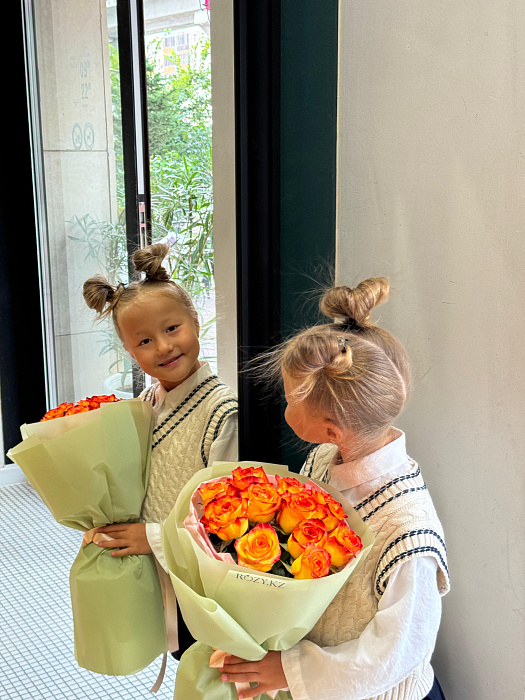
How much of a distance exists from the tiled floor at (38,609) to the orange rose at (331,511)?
0.49 m

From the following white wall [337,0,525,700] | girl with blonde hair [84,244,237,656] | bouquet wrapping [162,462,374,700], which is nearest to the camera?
bouquet wrapping [162,462,374,700]

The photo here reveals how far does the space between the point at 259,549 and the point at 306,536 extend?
6 centimetres

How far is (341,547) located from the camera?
79 cm

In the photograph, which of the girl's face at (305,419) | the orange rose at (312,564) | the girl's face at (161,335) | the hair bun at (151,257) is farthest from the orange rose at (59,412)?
the orange rose at (312,564)

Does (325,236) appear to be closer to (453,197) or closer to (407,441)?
(453,197)

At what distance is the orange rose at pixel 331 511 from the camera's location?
82 cm

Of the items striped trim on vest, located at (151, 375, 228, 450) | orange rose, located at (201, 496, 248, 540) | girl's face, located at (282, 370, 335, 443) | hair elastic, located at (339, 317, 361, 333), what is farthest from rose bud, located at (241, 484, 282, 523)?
striped trim on vest, located at (151, 375, 228, 450)

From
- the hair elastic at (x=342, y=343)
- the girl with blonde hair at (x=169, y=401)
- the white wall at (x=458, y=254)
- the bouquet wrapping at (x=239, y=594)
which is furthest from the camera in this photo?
Answer: the girl with blonde hair at (x=169, y=401)

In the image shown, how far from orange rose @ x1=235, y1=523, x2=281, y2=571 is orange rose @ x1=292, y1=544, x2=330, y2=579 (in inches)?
1.0

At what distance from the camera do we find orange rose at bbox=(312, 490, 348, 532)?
816 mm

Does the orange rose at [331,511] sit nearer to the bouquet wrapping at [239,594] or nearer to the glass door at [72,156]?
the bouquet wrapping at [239,594]

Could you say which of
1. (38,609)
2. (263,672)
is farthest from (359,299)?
(38,609)

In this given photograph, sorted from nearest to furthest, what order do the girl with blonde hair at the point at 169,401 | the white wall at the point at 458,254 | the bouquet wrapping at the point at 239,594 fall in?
the bouquet wrapping at the point at 239,594, the white wall at the point at 458,254, the girl with blonde hair at the point at 169,401

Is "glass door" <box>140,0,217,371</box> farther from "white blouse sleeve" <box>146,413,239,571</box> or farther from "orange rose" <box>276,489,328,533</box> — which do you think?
"orange rose" <box>276,489,328,533</box>
